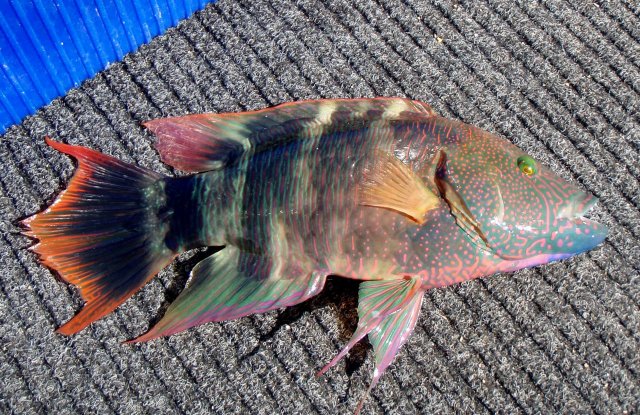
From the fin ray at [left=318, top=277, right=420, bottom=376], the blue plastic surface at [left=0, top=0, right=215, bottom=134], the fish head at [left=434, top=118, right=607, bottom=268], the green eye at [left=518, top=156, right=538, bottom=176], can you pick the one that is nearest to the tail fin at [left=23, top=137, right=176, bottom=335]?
the blue plastic surface at [left=0, top=0, right=215, bottom=134]

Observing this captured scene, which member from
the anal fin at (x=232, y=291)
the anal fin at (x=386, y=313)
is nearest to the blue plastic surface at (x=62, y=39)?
the anal fin at (x=232, y=291)

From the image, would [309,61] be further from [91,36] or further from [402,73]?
[91,36]

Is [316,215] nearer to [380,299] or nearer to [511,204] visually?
[380,299]

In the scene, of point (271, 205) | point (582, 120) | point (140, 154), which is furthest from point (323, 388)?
point (582, 120)

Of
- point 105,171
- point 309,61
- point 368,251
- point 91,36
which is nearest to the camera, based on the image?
point 368,251

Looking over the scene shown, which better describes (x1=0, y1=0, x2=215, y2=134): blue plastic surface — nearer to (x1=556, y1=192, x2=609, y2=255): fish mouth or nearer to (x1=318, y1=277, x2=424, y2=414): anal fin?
(x1=318, y1=277, x2=424, y2=414): anal fin
